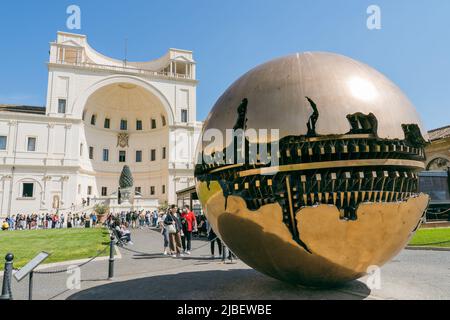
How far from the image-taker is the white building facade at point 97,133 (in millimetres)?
45875

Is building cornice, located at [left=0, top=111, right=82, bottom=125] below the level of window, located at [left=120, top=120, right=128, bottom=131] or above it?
below

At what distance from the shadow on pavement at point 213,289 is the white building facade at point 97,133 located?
128 feet

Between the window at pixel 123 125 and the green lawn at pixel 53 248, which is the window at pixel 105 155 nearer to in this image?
the window at pixel 123 125

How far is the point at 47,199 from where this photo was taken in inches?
1790

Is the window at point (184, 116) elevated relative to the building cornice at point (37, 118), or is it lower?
elevated

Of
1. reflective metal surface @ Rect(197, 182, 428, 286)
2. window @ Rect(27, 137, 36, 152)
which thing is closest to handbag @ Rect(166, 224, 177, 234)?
reflective metal surface @ Rect(197, 182, 428, 286)

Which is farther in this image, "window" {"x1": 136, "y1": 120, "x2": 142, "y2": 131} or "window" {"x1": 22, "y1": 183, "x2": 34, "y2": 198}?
"window" {"x1": 136, "y1": 120, "x2": 142, "y2": 131}

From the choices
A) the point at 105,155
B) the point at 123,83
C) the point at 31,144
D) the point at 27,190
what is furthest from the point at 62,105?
the point at 27,190

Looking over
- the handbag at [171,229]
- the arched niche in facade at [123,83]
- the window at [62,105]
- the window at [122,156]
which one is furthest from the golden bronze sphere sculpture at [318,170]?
the window at [122,156]

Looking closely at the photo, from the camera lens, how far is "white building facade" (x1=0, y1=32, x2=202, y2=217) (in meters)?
45.9

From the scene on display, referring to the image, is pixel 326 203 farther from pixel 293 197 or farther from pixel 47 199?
pixel 47 199

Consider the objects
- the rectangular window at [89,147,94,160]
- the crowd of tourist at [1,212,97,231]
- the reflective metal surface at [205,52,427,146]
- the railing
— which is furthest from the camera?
the rectangular window at [89,147,94,160]

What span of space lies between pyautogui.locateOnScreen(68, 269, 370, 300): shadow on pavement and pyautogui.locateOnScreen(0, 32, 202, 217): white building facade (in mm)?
39144

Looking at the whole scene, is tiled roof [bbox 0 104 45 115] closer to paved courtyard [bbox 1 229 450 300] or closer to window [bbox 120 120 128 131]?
window [bbox 120 120 128 131]
